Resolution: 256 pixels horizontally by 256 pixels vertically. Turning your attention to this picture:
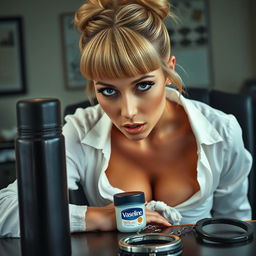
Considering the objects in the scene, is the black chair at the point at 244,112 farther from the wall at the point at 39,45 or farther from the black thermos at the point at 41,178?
the wall at the point at 39,45

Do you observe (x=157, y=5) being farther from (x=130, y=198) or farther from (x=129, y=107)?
(x=130, y=198)

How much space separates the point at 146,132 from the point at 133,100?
141mm

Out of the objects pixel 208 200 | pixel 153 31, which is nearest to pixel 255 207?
pixel 208 200

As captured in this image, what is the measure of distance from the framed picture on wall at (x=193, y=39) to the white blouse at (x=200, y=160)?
3803 millimetres

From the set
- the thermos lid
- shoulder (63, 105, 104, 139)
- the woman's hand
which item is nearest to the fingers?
the woman's hand

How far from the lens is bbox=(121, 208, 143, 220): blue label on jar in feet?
3.86

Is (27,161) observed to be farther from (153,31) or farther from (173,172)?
(173,172)

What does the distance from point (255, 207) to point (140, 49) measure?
860 mm

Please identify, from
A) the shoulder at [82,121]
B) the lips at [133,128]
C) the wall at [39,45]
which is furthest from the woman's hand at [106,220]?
the wall at [39,45]

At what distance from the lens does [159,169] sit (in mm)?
1857

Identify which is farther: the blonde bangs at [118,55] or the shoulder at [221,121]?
the shoulder at [221,121]

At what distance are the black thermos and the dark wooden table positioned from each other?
0.10 meters

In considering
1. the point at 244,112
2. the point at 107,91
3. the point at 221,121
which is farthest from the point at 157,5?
the point at 244,112

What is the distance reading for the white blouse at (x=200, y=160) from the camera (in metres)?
1.73
